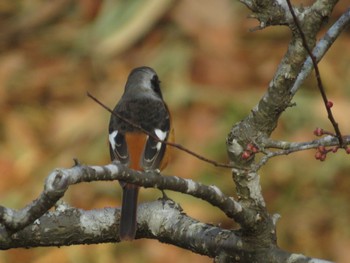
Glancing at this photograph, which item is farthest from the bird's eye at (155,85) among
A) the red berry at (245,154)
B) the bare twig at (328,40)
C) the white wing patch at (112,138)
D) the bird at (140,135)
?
the red berry at (245,154)

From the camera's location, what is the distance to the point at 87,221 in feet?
14.6

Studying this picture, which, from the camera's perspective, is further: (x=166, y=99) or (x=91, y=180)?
(x=166, y=99)

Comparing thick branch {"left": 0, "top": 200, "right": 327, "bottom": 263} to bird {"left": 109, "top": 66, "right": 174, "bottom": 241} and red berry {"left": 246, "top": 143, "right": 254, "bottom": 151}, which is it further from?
bird {"left": 109, "top": 66, "right": 174, "bottom": 241}

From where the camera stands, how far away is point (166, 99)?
9.88 meters

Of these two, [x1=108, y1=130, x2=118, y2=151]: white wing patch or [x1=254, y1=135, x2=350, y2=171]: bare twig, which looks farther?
[x1=108, y1=130, x2=118, y2=151]: white wing patch

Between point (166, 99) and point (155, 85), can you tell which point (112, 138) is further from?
point (166, 99)

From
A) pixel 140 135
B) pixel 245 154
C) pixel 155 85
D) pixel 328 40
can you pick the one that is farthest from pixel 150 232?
pixel 155 85

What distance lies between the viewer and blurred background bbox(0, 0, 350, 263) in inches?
374

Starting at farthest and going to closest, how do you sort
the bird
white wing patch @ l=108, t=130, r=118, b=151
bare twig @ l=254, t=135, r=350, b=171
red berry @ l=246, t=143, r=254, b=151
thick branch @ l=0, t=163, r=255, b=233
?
white wing patch @ l=108, t=130, r=118, b=151, the bird, red berry @ l=246, t=143, r=254, b=151, bare twig @ l=254, t=135, r=350, b=171, thick branch @ l=0, t=163, r=255, b=233

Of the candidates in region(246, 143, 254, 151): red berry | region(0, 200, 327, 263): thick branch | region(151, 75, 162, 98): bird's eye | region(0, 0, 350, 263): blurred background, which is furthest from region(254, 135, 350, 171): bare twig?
region(0, 0, 350, 263): blurred background

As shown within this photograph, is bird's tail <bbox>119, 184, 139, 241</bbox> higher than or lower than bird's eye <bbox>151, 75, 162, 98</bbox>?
lower

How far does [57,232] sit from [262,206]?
0.85 meters

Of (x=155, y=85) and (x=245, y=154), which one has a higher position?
(x=155, y=85)

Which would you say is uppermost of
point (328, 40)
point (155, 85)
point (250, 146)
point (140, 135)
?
point (155, 85)
